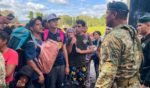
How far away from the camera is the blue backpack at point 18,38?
188 inches

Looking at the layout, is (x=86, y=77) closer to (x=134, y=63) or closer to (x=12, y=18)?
(x=12, y=18)

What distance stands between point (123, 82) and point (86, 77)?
141 inches

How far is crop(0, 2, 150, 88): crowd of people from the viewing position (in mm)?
3275

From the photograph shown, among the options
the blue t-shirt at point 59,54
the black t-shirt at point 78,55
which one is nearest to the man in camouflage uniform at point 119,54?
the blue t-shirt at point 59,54

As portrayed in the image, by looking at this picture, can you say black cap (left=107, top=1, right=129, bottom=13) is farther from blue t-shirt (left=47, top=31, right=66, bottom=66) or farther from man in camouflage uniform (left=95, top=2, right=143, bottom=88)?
blue t-shirt (left=47, top=31, right=66, bottom=66)

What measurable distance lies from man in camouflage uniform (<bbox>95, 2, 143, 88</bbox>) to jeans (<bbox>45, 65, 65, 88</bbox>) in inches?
105

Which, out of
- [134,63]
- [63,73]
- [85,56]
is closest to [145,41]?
[134,63]

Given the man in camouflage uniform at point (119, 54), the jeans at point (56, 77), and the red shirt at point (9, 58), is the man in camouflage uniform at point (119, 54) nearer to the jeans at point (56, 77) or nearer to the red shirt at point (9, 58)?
the red shirt at point (9, 58)

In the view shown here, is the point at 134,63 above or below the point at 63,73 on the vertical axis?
above

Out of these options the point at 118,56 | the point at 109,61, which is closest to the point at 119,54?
the point at 118,56

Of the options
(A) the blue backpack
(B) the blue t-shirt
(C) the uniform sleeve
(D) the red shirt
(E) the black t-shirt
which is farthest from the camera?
(E) the black t-shirt

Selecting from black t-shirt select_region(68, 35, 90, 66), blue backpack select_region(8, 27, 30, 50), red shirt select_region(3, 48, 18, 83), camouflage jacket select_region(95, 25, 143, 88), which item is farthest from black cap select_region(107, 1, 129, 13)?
black t-shirt select_region(68, 35, 90, 66)

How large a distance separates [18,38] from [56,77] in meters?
1.49

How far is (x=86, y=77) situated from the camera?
6.93 meters
